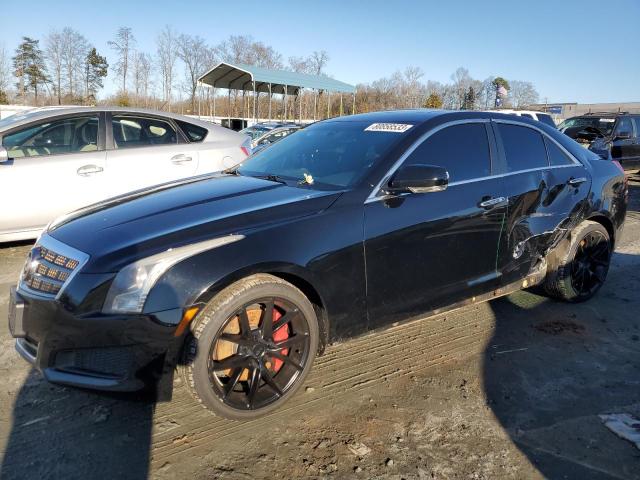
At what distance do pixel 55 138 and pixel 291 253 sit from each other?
415cm

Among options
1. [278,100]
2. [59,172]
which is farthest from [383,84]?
[59,172]

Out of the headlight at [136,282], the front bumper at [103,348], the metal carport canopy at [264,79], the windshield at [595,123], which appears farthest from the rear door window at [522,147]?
the metal carport canopy at [264,79]

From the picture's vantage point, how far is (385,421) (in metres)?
2.66

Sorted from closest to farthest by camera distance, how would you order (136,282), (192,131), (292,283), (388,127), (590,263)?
(136,282) → (292,283) → (388,127) → (590,263) → (192,131)

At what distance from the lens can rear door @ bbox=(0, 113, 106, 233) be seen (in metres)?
5.11

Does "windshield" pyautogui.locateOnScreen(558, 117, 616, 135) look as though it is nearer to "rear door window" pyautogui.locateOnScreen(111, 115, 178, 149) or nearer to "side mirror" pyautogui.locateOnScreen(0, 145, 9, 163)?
"rear door window" pyautogui.locateOnScreen(111, 115, 178, 149)

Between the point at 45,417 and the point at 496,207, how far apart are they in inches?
121

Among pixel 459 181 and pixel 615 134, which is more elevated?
pixel 615 134

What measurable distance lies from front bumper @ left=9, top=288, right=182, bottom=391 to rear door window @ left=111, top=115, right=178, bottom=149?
3860 mm

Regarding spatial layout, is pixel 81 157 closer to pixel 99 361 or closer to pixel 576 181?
pixel 99 361

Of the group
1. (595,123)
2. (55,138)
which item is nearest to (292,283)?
(55,138)

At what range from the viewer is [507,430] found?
258 centimetres

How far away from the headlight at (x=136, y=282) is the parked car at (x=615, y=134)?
41.1ft

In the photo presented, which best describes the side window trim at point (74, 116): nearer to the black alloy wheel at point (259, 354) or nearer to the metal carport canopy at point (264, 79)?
the black alloy wheel at point (259, 354)
